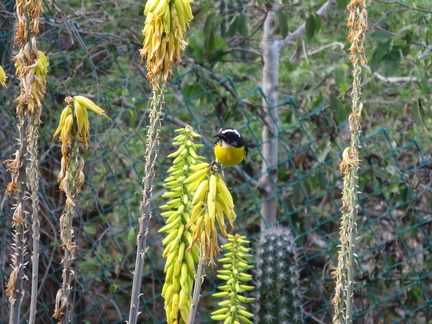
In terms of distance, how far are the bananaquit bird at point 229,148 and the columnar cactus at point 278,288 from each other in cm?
103

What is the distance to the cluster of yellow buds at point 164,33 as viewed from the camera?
1.88m

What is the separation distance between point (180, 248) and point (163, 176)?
2.86 m

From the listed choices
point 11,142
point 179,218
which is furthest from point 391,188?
point 179,218

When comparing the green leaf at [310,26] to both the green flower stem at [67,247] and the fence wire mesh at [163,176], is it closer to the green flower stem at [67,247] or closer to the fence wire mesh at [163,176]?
the fence wire mesh at [163,176]

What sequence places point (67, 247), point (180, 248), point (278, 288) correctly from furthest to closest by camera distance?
point (278, 288)
point (180, 248)
point (67, 247)

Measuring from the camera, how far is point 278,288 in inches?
153

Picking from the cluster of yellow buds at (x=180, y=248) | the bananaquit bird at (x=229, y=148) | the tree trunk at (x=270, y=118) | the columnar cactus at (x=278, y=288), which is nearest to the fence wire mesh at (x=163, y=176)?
the tree trunk at (x=270, y=118)

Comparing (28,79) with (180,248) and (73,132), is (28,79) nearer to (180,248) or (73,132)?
(73,132)

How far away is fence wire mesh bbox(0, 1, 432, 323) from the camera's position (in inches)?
177

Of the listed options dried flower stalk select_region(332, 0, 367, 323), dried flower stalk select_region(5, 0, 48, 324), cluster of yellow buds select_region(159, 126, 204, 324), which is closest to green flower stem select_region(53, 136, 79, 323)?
dried flower stalk select_region(5, 0, 48, 324)

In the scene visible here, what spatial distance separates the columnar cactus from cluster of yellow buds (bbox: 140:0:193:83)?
7.19 feet

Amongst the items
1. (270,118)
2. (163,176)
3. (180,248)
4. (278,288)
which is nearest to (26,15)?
(180,248)

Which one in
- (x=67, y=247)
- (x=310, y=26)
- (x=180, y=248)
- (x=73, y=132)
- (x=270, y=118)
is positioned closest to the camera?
(x=67, y=247)

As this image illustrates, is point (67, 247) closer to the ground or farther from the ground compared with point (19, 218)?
closer to the ground
